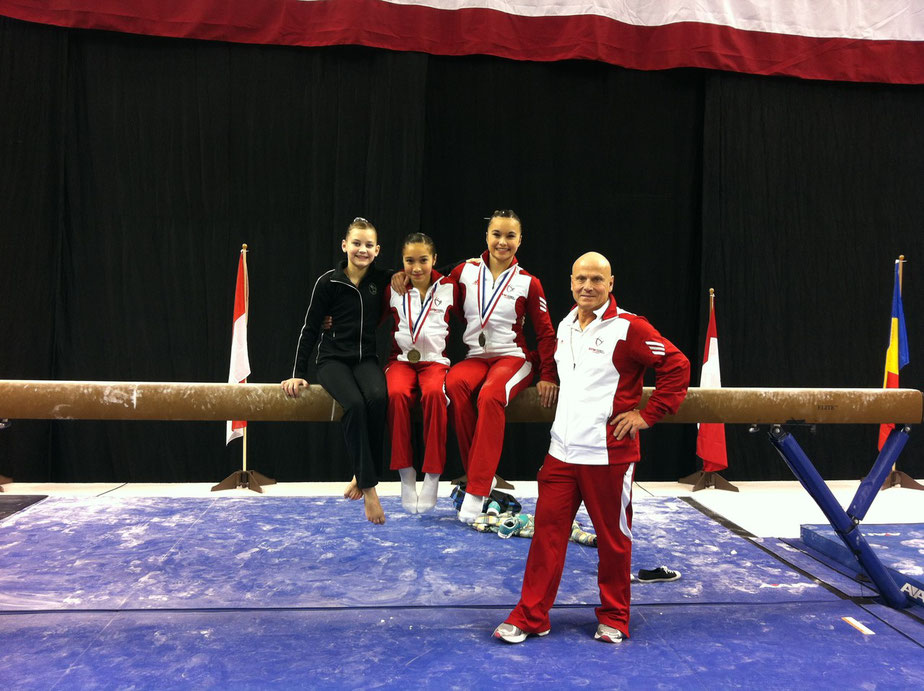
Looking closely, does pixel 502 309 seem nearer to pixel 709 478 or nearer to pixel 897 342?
pixel 709 478

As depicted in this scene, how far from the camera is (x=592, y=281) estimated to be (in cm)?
305

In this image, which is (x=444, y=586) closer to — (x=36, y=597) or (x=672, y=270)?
(x=36, y=597)

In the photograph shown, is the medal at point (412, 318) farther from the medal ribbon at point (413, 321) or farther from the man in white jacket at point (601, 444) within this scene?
the man in white jacket at point (601, 444)

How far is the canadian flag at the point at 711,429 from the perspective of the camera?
630cm

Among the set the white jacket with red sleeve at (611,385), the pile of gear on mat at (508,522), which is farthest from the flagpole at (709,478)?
the white jacket with red sleeve at (611,385)

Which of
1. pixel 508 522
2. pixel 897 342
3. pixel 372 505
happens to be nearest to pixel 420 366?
pixel 372 505

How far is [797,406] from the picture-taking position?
11.4ft

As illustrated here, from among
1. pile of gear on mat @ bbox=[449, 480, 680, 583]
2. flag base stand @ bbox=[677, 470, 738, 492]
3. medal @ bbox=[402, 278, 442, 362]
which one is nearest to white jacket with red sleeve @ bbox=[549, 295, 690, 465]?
medal @ bbox=[402, 278, 442, 362]

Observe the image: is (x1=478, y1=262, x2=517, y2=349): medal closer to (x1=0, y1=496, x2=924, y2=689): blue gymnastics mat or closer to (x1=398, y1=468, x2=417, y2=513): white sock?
(x1=398, y1=468, x2=417, y2=513): white sock

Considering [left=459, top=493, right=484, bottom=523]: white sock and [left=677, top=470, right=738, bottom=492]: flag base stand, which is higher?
[left=459, top=493, right=484, bottom=523]: white sock

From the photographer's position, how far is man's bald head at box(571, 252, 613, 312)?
3055mm

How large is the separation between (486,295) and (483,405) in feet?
2.37

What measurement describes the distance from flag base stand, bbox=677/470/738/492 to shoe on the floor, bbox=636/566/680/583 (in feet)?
9.37

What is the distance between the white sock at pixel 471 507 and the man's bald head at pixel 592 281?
1079mm
